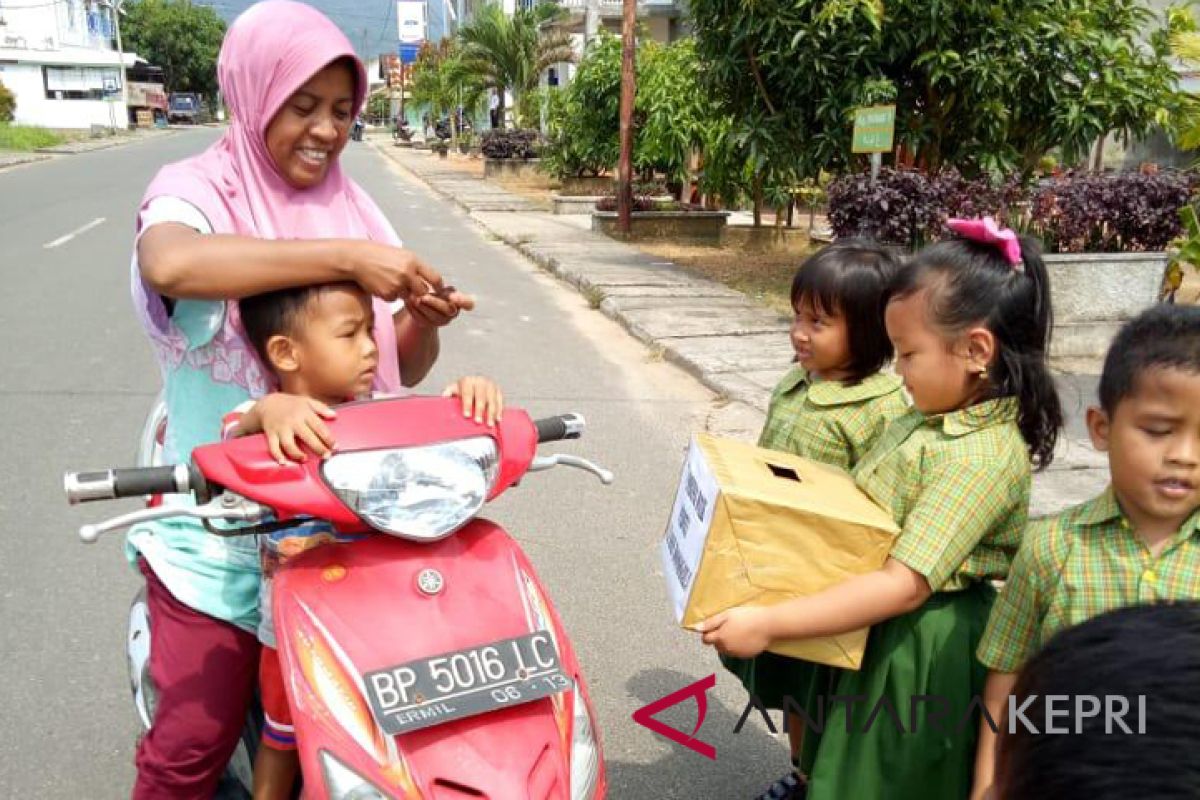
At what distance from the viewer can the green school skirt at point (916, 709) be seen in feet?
6.08

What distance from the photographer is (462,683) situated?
1413mm

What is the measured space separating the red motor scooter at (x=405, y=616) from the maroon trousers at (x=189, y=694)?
32 centimetres

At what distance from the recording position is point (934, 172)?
882 centimetres

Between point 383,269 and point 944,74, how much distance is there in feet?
24.2

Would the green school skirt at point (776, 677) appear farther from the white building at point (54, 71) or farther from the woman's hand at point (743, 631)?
the white building at point (54, 71)

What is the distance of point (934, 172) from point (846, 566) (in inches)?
310

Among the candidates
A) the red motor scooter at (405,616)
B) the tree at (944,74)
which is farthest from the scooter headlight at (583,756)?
the tree at (944,74)

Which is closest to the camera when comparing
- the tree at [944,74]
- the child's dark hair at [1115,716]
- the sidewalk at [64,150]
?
the child's dark hair at [1115,716]

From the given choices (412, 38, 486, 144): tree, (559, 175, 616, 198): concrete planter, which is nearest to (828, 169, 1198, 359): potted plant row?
(559, 175, 616, 198): concrete planter

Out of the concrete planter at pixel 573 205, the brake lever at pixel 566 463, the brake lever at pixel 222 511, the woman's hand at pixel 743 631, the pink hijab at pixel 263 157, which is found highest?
the pink hijab at pixel 263 157

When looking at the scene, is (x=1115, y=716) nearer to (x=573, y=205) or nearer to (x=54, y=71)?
(x=573, y=205)

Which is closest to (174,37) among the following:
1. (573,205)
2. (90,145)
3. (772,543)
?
(90,145)

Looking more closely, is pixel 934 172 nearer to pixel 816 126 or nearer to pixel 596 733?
pixel 816 126

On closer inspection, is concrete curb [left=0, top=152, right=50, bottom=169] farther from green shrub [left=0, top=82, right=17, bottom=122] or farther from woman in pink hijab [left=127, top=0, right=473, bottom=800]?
woman in pink hijab [left=127, top=0, right=473, bottom=800]
